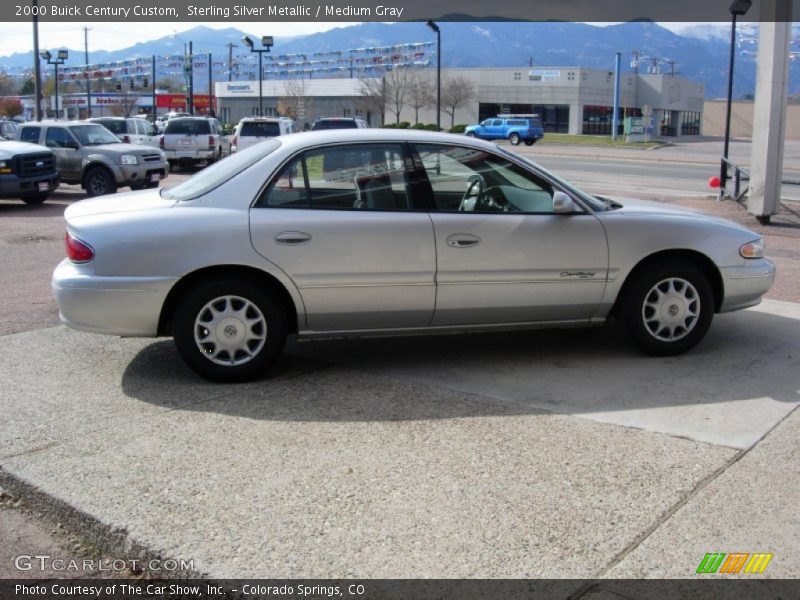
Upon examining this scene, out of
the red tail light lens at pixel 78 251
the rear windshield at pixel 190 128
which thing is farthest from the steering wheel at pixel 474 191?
the rear windshield at pixel 190 128

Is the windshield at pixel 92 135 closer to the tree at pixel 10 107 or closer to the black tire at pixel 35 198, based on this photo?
the black tire at pixel 35 198

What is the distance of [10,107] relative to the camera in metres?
105

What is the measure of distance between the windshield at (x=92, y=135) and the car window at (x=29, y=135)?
94 centimetres

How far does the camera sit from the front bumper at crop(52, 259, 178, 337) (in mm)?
5457

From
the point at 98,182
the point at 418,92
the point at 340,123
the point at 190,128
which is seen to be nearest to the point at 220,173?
the point at 98,182

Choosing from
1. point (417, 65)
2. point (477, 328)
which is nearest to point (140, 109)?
point (417, 65)

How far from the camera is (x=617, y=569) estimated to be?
340 cm

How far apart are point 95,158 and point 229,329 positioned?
15149mm

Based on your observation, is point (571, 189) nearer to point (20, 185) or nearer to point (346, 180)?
point (346, 180)

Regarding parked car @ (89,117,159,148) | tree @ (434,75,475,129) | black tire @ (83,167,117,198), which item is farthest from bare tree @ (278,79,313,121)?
black tire @ (83,167,117,198)

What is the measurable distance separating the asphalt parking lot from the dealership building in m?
78.6

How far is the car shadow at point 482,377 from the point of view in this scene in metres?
5.28

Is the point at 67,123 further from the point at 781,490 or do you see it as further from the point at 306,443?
the point at 781,490

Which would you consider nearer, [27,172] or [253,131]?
[27,172]
